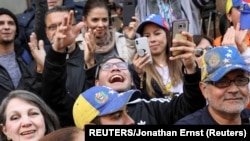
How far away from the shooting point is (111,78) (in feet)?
14.0

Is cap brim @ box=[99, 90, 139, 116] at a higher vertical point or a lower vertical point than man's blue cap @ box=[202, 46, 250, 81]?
lower

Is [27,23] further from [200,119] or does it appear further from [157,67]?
[200,119]

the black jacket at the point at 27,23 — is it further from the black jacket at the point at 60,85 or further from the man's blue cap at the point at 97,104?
the man's blue cap at the point at 97,104

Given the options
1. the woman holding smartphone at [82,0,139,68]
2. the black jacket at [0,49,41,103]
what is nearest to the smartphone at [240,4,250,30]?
the woman holding smartphone at [82,0,139,68]

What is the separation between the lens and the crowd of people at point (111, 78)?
3410mm

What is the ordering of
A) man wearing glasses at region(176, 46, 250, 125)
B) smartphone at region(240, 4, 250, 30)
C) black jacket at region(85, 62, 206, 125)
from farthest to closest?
smartphone at region(240, 4, 250, 30) → black jacket at region(85, 62, 206, 125) → man wearing glasses at region(176, 46, 250, 125)

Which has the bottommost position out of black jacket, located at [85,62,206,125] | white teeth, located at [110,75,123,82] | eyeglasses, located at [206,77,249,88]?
black jacket, located at [85,62,206,125]

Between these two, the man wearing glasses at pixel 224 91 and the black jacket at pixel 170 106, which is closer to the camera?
the man wearing glasses at pixel 224 91

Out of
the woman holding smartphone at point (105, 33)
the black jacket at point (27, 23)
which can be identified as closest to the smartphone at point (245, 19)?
the woman holding smartphone at point (105, 33)

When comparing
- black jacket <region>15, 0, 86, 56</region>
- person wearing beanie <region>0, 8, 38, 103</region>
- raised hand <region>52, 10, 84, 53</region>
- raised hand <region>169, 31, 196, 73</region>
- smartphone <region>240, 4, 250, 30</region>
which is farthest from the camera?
black jacket <region>15, 0, 86, 56</region>

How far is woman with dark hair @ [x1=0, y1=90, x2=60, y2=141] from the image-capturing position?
11.7 ft

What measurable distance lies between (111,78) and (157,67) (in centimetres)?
75

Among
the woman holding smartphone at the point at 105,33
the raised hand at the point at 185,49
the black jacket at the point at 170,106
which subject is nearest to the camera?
the raised hand at the point at 185,49

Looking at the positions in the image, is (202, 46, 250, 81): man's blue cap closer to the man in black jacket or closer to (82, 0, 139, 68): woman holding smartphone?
the man in black jacket
